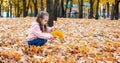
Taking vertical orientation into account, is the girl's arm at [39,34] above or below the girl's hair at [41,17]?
below

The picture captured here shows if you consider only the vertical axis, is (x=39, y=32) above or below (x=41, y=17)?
below

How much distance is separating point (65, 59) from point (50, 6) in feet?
36.2

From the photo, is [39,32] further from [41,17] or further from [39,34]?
[41,17]

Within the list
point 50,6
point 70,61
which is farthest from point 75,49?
point 50,6

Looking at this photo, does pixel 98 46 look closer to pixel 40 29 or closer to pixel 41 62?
pixel 40 29

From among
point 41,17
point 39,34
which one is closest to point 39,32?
point 39,34

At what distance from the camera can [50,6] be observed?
17.9 m

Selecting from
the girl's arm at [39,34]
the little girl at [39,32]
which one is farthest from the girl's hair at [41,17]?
the girl's arm at [39,34]

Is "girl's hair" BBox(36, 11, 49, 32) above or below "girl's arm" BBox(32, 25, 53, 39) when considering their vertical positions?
above

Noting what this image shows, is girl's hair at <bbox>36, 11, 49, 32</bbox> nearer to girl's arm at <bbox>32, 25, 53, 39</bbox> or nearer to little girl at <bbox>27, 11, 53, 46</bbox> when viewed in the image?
little girl at <bbox>27, 11, 53, 46</bbox>

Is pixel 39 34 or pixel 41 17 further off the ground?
pixel 41 17

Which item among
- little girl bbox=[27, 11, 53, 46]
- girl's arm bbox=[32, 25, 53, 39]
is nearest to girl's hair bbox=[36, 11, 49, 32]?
little girl bbox=[27, 11, 53, 46]

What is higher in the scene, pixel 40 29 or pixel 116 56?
pixel 40 29

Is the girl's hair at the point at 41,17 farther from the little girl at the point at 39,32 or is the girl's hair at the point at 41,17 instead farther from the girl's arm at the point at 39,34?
the girl's arm at the point at 39,34
